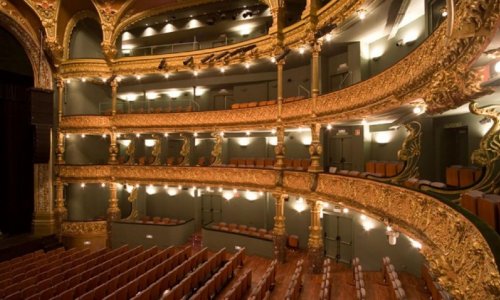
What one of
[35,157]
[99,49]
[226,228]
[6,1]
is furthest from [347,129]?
[6,1]

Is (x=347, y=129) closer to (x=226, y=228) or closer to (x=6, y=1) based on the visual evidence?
(x=226, y=228)

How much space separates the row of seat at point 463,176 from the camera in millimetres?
6445

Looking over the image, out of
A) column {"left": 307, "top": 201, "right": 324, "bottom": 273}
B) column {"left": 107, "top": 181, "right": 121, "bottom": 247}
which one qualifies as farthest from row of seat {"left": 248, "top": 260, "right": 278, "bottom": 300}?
column {"left": 107, "top": 181, "right": 121, "bottom": 247}

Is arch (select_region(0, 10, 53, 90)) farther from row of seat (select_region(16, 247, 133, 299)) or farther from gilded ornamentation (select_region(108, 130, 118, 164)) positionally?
row of seat (select_region(16, 247, 133, 299))

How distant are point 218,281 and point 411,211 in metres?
6.80

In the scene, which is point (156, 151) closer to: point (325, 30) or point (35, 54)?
point (35, 54)

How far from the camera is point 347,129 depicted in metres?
14.3

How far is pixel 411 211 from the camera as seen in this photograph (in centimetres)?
639

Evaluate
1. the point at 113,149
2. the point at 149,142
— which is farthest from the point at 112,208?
the point at 149,142

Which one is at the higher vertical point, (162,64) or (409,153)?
(162,64)

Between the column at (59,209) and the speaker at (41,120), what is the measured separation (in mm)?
2281

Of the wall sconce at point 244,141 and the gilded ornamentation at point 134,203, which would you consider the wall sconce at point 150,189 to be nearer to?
the gilded ornamentation at point 134,203

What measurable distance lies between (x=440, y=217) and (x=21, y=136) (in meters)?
21.4

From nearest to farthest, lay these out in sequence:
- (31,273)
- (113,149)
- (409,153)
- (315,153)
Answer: (409,153)
(31,273)
(315,153)
(113,149)
